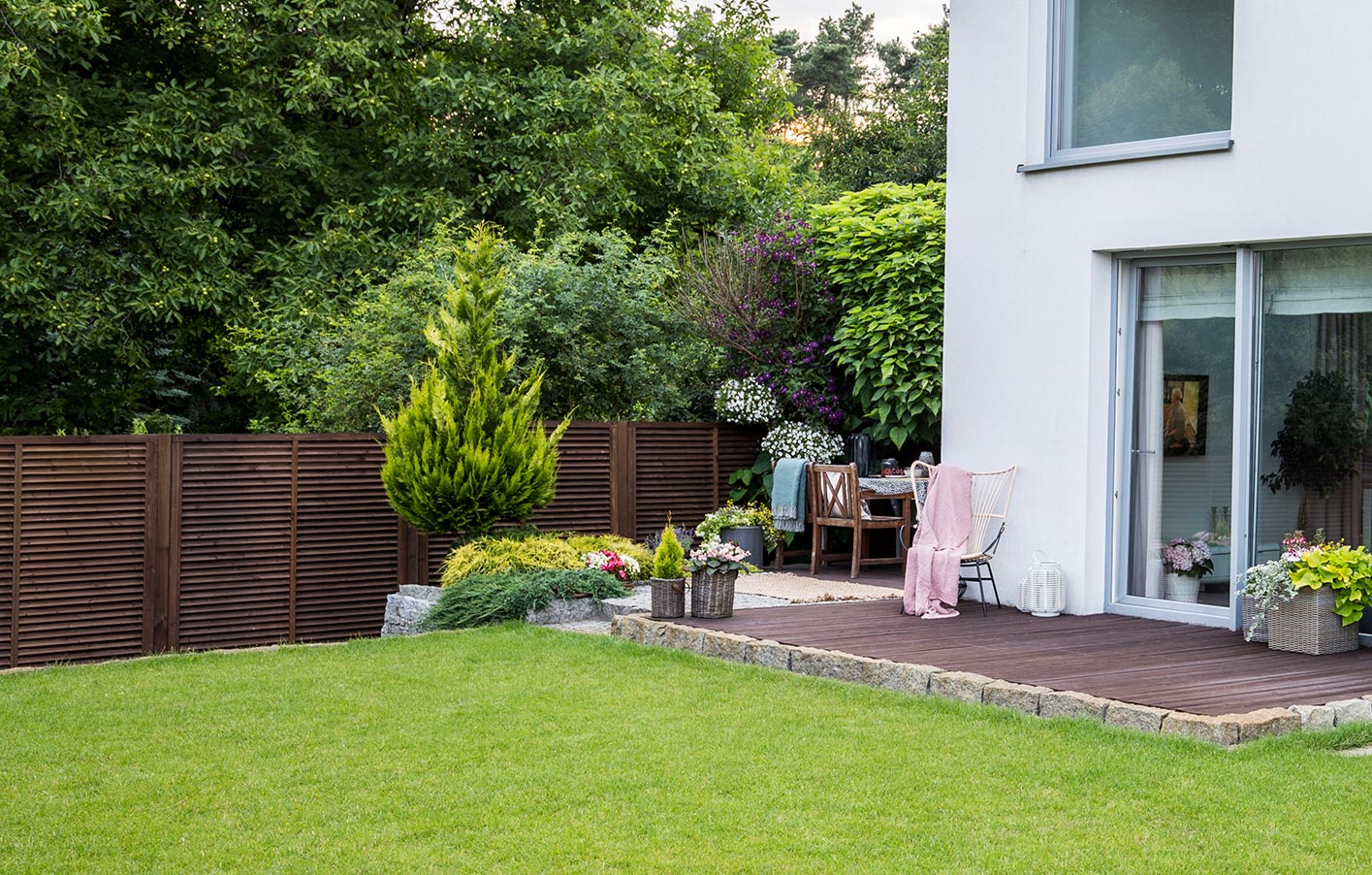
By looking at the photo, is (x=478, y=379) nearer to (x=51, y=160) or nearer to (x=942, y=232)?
(x=942, y=232)

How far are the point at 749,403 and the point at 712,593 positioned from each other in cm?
428

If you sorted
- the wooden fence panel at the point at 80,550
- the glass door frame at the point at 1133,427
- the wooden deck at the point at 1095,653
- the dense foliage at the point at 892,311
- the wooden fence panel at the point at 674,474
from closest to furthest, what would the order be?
the wooden deck at the point at 1095,653
the glass door frame at the point at 1133,427
the wooden fence panel at the point at 80,550
the dense foliage at the point at 892,311
the wooden fence panel at the point at 674,474

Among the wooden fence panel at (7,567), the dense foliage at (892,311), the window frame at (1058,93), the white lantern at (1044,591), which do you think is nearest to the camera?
the white lantern at (1044,591)

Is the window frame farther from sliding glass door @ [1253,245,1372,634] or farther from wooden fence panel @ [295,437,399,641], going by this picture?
wooden fence panel @ [295,437,399,641]

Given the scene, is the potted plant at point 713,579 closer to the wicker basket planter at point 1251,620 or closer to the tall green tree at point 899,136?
the wicker basket planter at point 1251,620

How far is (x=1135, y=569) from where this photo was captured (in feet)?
→ 31.3

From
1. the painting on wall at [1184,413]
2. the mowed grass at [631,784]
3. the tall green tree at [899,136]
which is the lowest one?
the mowed grass at [631,784]

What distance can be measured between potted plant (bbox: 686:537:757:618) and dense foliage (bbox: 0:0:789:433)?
678 cm

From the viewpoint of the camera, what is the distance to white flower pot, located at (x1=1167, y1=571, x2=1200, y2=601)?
30.2 feet

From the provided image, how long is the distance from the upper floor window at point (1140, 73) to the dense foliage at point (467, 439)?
4.47 metres

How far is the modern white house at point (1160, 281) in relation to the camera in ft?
27.9

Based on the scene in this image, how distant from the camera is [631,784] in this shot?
5.56 metres

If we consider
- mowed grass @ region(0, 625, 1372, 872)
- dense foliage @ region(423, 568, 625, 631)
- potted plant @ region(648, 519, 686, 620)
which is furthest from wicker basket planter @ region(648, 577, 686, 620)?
mowed grass @ region(0, 625, 1372, 872)

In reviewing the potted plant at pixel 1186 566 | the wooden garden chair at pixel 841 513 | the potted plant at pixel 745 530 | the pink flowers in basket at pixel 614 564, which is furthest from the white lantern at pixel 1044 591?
the potted plant at pixel 745 530
